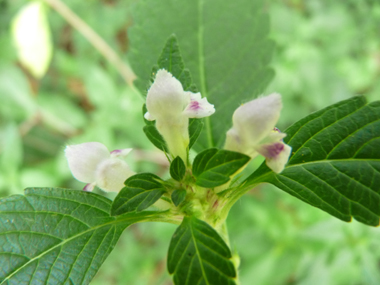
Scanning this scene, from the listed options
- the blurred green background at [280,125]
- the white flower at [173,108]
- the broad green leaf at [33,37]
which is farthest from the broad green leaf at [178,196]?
the broad green leaf at [33,37]

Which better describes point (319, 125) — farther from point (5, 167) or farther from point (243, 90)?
point (5, 167)

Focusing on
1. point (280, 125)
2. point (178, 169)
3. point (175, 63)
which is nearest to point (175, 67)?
point (175, 63)

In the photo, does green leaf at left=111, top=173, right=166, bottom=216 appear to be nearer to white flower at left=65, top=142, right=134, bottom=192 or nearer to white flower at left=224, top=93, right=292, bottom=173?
white flower at left=65, top=142, right=134, bottom=192

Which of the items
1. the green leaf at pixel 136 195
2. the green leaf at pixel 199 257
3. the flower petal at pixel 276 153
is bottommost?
the green leaf at pixel 199 257

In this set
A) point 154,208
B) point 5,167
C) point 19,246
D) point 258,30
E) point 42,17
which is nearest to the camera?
point 19,246

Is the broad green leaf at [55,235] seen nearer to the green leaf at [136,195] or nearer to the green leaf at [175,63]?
the green leaf at [136,195]

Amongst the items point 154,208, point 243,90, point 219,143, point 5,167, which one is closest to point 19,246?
point 154,208
